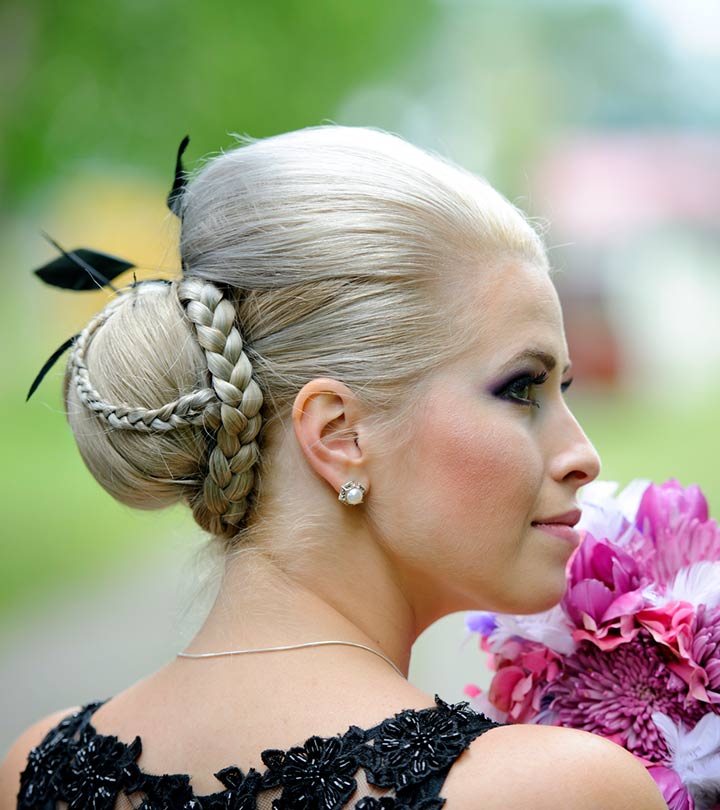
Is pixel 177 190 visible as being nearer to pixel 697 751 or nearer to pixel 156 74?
pixel 697 751

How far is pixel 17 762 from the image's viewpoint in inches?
88.0

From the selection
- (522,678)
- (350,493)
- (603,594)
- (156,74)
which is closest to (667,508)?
(603,594)

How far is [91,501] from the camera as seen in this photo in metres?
14.0

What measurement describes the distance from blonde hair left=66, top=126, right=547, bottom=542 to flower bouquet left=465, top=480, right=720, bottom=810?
590 mm

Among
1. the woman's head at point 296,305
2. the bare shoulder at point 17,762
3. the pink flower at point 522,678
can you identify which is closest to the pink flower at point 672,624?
the pink flower at point 522,678

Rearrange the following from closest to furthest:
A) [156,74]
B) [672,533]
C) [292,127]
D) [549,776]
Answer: [549,776] → [672,533] → [156,74] → [292,127]

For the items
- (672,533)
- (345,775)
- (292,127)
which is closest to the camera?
(345,775)

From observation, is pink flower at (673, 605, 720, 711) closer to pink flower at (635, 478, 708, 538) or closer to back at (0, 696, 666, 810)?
pink flower at (635, 478, 708, 538)

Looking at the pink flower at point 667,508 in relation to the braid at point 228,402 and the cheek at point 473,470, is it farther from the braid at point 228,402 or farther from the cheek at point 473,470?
the braid at point 228,402

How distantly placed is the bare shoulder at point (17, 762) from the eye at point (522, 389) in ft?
3.72

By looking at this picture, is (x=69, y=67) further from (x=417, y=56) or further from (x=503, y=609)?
(x=503, y=609)

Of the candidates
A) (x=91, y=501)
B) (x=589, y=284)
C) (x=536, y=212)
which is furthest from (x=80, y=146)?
(x=589, y=284)

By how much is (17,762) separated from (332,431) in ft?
3.25

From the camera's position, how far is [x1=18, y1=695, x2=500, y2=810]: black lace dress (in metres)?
1.63
